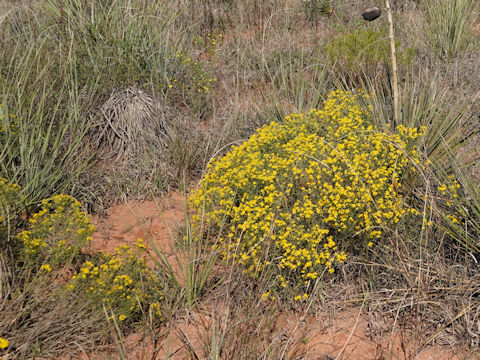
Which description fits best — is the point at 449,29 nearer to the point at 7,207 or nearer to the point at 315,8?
the point at 315,8

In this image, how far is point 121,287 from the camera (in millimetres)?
2318

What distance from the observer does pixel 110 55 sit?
13.9 ft

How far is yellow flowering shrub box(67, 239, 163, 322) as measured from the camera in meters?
2.35

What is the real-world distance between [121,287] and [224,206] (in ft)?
3.11

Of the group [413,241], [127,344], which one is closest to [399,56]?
[413,241]

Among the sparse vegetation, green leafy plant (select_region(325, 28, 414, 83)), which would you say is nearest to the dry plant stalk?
the sparse vegetation

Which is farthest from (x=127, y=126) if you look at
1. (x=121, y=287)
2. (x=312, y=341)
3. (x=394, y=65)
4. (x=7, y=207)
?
(x=312, y=341)

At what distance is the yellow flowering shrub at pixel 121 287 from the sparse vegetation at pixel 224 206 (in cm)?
1

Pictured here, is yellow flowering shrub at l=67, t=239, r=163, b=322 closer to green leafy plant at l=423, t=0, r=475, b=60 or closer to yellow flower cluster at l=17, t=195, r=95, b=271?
yellow flower cluster at l=17, t=195, r=95, b=271

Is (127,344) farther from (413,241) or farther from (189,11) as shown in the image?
(189,11)

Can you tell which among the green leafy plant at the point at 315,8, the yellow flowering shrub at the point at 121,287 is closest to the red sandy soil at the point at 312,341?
the yellow flowering shrub at the point at 121,287

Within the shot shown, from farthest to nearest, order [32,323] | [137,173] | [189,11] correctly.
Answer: [189,11], [137,173], [32,323]

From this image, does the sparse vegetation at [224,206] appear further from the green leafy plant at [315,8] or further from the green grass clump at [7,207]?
the green leafy plant at [315,8]

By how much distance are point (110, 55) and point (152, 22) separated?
75 cm
